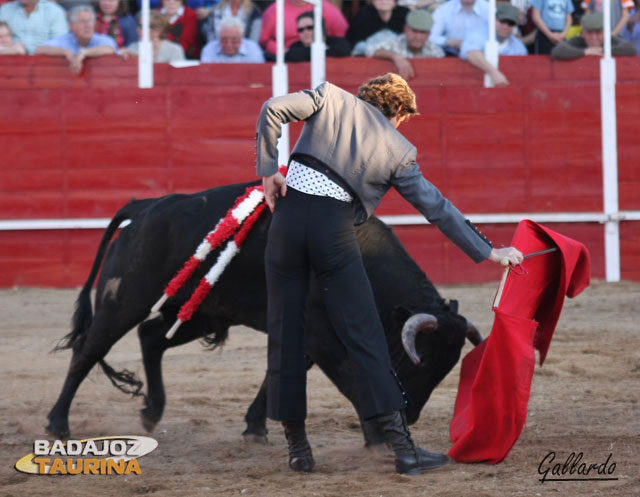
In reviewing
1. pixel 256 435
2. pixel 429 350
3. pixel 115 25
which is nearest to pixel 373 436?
pixel 429 350

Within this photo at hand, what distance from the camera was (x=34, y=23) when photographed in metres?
8.23

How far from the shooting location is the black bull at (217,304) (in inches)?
140

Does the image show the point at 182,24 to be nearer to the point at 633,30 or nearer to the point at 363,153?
the point at 633,30

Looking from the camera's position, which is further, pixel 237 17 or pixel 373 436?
pixel 237 17

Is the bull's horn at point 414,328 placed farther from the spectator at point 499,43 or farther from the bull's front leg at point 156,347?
the spectator at point 499,43

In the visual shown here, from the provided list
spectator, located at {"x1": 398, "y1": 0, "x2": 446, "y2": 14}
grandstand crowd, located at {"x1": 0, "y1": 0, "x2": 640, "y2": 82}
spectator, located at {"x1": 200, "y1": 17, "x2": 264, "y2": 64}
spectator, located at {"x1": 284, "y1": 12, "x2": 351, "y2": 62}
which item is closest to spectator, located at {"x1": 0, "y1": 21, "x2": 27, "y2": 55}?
grandstand crowd, located at {"x1": 0, "y1": 0, "x2": 640, "y2": 82}

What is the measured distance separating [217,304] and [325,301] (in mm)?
821

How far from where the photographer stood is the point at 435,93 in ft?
26.9

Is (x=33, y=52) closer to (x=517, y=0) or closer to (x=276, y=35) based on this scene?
(x=276, y=35)

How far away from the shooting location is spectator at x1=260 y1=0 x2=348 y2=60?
27.3ft

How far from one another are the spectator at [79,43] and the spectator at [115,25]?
164mm

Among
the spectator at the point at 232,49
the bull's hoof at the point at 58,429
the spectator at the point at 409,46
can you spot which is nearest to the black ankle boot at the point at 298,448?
the bull's hoof at the point at 58,429

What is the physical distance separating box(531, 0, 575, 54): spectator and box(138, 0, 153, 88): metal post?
10.0ft

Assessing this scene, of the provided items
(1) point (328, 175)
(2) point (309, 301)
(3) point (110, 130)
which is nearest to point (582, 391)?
(2) point (309, 301)
